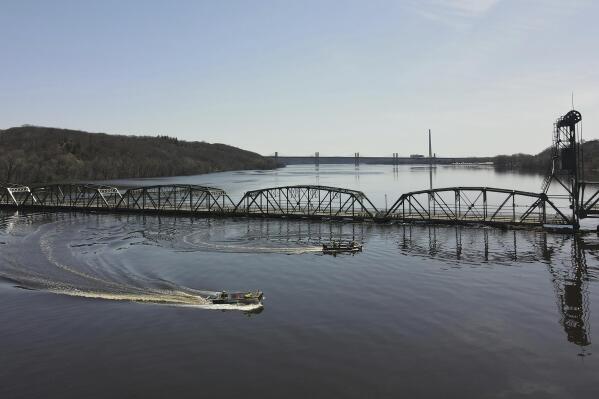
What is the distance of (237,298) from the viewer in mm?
34250

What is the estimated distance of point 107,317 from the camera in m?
31.8

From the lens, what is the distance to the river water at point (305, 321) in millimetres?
22750

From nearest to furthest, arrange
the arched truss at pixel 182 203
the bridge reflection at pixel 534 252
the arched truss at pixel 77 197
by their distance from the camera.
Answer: the bridge reflection at pixel 534 252 < the arched truss at pixel 182 203 < the arched truss at pixel 77 197

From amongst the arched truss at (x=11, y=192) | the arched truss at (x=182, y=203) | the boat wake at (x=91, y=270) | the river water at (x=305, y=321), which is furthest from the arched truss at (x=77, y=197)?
the river water at (x=305, y=321)

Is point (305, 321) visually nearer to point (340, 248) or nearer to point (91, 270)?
point (340, 248)

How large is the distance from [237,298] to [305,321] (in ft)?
19.9

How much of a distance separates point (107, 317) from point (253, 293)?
396 inches

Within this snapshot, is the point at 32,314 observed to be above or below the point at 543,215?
below

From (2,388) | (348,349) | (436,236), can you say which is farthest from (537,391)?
(436,236)

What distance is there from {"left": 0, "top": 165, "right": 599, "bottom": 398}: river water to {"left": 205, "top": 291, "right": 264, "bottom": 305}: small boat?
0.86m

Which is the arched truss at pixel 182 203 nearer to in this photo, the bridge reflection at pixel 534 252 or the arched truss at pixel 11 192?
the arched truss at pixel 11 192

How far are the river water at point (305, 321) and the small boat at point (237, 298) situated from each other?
0.86m

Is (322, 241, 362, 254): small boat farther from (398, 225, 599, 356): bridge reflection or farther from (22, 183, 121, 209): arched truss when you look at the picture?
(22, 183, 121, 209): arched truss

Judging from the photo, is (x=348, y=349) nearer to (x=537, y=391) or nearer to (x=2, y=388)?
(x=537, y=391)
